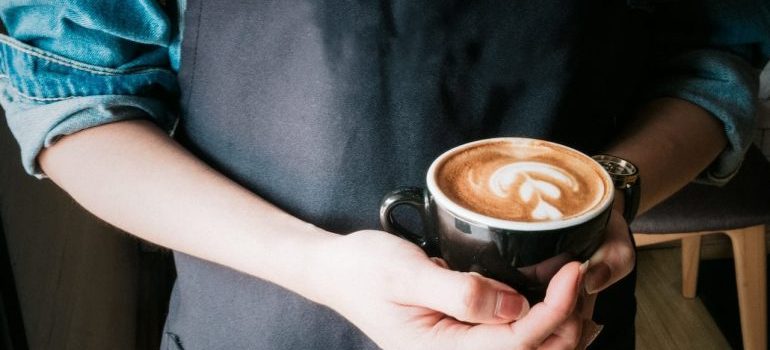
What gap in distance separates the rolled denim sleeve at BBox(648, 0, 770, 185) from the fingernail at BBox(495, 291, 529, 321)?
0.49 m

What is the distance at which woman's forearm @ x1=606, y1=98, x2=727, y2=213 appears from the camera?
787mm

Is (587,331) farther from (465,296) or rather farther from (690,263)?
(690,263)

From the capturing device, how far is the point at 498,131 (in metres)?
0.73

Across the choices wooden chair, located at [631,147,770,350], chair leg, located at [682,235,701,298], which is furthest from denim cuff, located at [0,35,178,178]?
chair leg, located at [682,235,701,298]

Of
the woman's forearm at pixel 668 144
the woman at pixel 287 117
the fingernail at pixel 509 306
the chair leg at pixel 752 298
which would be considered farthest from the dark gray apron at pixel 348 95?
the chair leg at pixel 752 298

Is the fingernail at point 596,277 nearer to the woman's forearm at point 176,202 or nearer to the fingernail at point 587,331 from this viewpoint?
the fingernail at point 587,331

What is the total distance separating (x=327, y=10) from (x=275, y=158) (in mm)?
184

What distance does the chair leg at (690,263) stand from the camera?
2135 mm

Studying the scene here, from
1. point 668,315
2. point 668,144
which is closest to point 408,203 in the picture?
point 668,144

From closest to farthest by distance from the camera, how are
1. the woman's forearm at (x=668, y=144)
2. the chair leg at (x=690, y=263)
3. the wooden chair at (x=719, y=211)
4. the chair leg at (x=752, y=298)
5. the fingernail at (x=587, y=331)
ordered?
the fingernail at (x=587, y=331) → the woman's forearm at (x=668, y=144) → the wooden chair at (x=719, y=211) → the chair leg at (x=752, y=298) → the chair leg at (x=690, y=263)

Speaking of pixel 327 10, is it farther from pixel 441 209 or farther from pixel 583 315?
pixel 583 315

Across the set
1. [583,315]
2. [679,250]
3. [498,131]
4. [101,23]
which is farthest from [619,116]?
[679,250]

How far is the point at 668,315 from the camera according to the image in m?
2.15

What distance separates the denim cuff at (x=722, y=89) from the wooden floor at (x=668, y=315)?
4.43 ft
